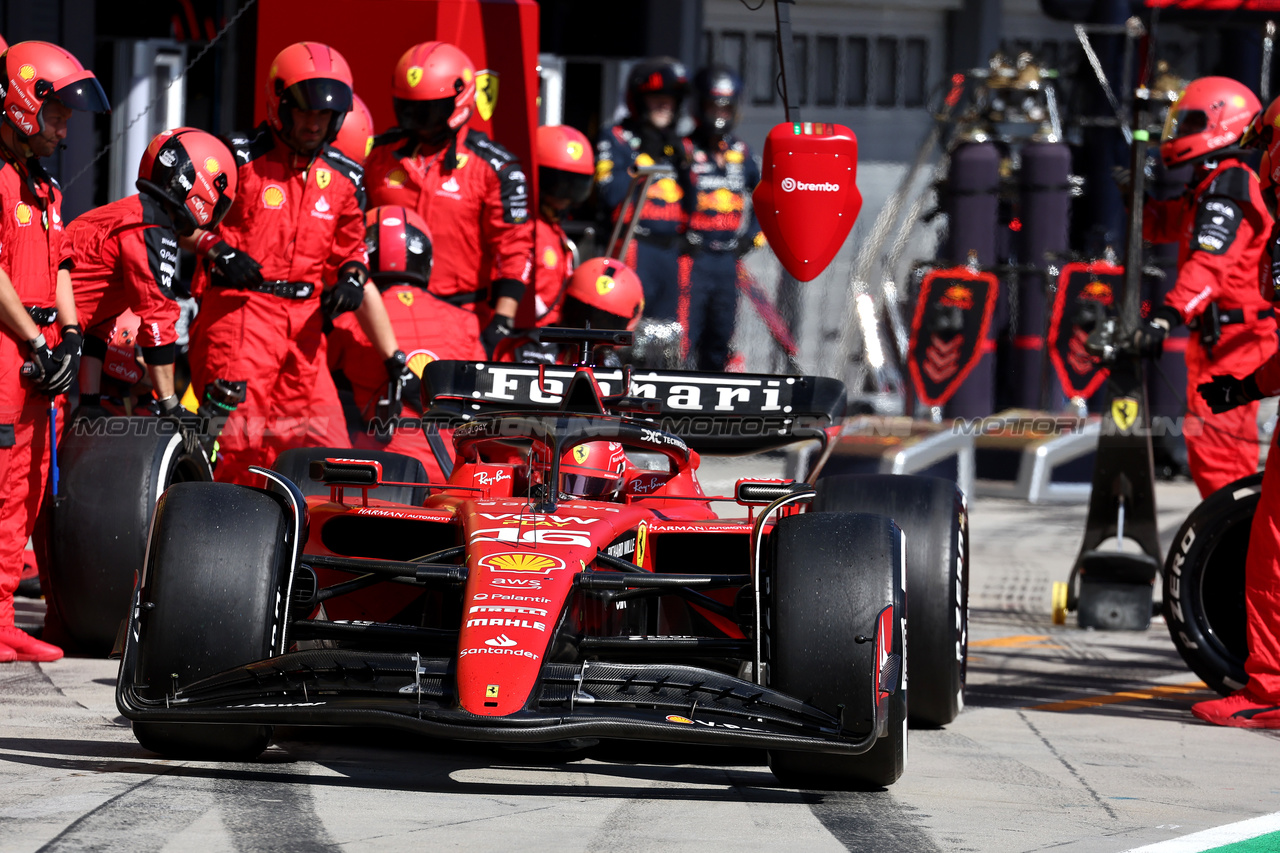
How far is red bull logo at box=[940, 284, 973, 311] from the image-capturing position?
554 inches

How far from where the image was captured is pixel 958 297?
14086 mm

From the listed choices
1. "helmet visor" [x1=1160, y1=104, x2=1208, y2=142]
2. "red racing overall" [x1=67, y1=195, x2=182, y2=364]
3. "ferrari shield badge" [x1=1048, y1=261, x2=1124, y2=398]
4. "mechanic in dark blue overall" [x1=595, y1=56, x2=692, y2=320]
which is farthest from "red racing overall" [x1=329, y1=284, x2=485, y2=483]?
"ferrari shield badge" [x1=1048, y1=261, x2=1124, y2=398]

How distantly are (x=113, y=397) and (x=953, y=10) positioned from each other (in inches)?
572

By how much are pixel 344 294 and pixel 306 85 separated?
843mm

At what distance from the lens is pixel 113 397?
24.8ft

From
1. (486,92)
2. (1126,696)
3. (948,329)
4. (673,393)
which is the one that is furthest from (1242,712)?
(948,329)

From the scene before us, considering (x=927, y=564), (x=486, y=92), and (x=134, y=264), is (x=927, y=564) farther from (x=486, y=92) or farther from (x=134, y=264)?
(x=486, y=92)

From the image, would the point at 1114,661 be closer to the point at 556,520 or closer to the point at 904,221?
the point at 556,520

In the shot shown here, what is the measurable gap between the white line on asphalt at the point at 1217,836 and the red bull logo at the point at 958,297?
32.2 ft

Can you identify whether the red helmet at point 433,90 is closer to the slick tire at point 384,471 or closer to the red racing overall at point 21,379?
the red racing overall at point 21,379

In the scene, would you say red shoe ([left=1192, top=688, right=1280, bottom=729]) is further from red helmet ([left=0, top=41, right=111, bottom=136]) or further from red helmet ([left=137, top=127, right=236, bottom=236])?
red helmet ([left=0, top=41, right=111, bottom=136])

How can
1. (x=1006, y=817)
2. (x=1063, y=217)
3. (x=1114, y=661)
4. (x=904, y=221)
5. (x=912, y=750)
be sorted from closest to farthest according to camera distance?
(x=1006, y=817) → (x=912, y=750) → (x=1114, y=661) → (x=1063, y=217) → (x=904, y=221)

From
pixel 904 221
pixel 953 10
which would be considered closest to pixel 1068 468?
pixel 904 221

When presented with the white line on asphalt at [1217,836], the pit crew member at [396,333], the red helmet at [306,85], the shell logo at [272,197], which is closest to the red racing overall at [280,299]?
the shell logo at [272,197]
